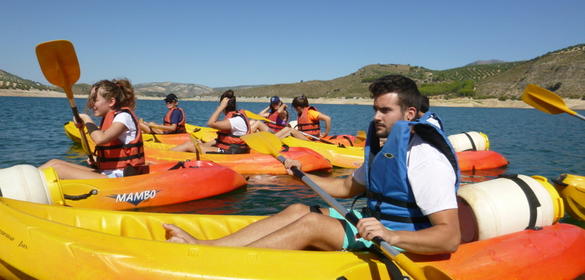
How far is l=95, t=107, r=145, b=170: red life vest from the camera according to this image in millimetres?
5039

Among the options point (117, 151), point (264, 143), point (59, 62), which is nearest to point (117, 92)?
point (117, 151)

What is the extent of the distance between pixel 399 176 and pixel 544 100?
4667mm

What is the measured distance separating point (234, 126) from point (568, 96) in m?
64.3

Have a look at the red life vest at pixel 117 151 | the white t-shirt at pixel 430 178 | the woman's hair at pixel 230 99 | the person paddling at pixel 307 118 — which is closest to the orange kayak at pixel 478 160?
the person paddling at pixel 307 118

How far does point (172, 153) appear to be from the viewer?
26.7ft

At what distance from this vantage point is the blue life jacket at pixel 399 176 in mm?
2572

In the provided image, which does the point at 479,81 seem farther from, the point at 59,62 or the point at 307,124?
the point at 59,62

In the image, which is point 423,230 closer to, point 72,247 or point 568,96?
point 72,247

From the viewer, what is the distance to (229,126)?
7.97m

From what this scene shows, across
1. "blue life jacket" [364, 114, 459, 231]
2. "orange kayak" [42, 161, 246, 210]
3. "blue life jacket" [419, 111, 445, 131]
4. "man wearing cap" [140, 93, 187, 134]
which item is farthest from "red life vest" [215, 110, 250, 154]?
"blue life jacket" [364, 114, 459, 231]

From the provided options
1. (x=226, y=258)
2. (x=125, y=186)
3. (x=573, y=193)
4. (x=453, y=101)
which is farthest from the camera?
(x=453, y=101)

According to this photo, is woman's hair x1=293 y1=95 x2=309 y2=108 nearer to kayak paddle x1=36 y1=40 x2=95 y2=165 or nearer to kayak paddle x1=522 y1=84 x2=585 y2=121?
kayak paddle x1=522 y1=84 x2=585 y2=121

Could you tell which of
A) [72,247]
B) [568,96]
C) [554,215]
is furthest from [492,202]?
[568,96]

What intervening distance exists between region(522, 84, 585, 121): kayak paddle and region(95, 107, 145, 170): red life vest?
5420mm
